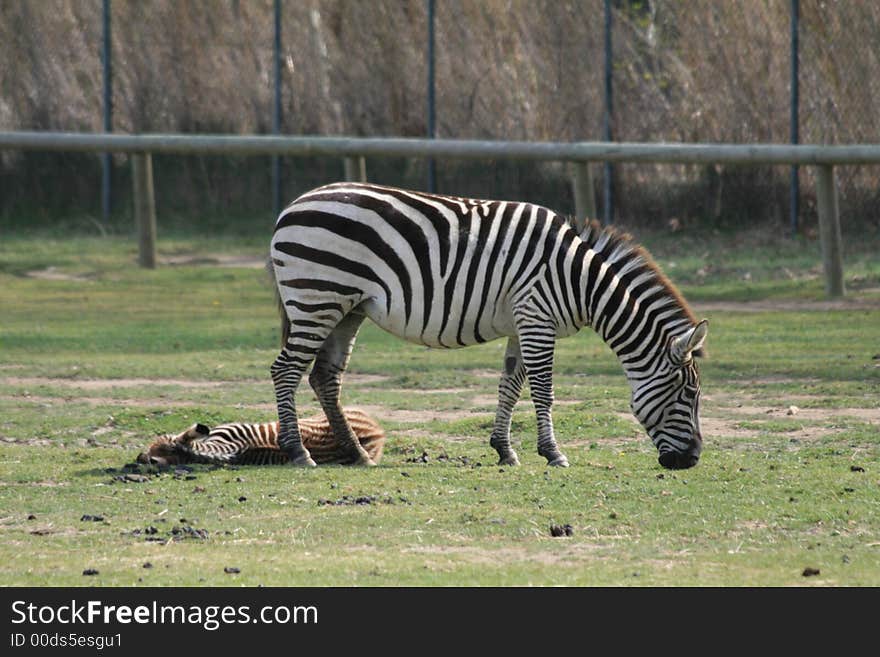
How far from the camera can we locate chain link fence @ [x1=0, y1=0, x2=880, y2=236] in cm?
1867

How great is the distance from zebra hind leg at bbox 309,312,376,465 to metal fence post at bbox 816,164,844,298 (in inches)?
268

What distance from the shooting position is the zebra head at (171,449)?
8.74 meters

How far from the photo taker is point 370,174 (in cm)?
2072

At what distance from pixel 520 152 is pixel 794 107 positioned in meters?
3.73

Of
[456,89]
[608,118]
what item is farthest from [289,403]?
[456,89]

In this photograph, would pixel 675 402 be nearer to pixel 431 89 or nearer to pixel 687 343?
pixel 687 343

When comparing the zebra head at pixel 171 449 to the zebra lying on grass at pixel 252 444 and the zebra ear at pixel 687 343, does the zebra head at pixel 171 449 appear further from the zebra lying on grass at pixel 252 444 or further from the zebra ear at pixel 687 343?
the zebra ear at pixel 687 343

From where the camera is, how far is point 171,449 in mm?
8797

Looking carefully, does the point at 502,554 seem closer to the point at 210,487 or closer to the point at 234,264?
the point at 210,487

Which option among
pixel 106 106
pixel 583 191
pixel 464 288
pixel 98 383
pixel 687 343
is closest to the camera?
pixel 687 343

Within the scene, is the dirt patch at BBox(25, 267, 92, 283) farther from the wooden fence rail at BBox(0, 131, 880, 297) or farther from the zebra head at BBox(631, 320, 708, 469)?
the zebra head at BBox(631, 320, 708, 469)

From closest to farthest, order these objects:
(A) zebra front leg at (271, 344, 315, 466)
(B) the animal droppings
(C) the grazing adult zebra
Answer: (B) the animal droppings
(C) the grazing adult zebra
(A) zebra front leg at (271, 344, 315, 466)

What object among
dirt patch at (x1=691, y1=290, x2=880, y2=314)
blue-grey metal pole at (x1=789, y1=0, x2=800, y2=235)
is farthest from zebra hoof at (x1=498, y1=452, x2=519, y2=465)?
blue-grey metal pole at (x1=789, y1=0, x2=800, y2=235)
